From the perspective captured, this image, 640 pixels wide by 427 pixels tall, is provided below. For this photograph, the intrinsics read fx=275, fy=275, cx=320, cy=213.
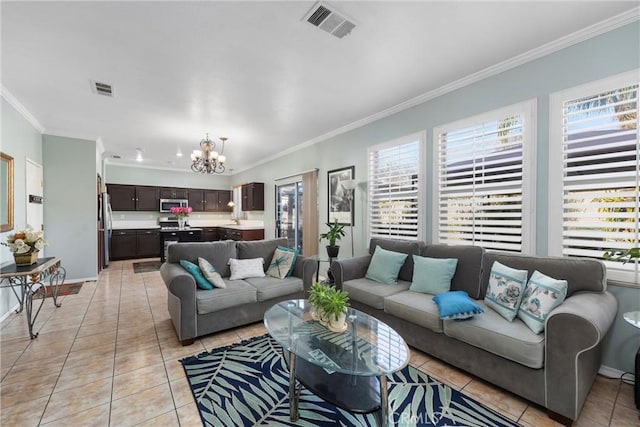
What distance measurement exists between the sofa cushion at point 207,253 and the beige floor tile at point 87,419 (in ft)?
5.34

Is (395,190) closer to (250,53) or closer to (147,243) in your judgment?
(250,53)

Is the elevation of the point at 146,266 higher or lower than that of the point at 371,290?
lower

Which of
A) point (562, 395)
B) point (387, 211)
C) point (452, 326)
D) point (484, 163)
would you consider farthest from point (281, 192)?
point (562, 395)

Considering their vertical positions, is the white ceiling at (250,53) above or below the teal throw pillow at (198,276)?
above

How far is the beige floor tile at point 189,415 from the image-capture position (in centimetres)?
173

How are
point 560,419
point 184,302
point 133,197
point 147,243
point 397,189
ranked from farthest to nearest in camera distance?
1. point 133,197
2. point 147,243
3. point 397,189
4. point 184,302
5. point 560,419

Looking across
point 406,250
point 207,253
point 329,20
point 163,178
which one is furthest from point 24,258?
point 163,178

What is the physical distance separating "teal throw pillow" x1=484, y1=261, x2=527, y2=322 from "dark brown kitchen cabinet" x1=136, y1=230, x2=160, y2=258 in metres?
8.17

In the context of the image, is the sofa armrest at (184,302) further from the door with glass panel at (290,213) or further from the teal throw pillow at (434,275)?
the door with glass panel at (290,213)

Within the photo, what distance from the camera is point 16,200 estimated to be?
361 centimetres

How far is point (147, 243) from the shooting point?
772cm

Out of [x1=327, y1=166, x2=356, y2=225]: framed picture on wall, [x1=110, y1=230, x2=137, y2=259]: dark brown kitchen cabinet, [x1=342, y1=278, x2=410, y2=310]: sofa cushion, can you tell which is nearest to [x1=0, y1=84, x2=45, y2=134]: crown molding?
[x1=110, y1=230, x2=137, y2=259]: dark brown kitchen cabinet

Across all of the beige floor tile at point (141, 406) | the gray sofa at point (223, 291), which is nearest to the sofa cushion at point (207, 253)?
the gray sofa at point (223, 291)

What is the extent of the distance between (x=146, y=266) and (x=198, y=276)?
4650 mm
